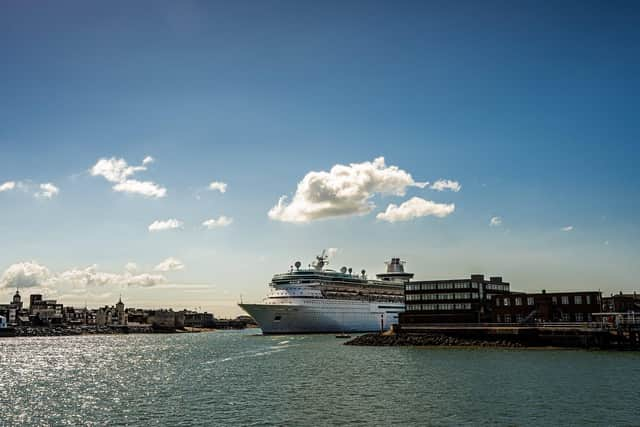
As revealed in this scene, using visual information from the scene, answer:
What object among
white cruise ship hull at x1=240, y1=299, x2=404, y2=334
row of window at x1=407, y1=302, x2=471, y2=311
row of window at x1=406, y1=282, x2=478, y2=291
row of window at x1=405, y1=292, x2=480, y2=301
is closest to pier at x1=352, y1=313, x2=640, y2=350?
row of window at x1=407, y1=302, x2=471, y2=311

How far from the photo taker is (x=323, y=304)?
12225 centimetres

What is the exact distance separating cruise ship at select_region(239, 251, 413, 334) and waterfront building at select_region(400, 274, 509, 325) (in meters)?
10.9

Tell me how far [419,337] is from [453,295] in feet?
46.4

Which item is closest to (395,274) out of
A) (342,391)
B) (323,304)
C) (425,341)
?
(323,304)

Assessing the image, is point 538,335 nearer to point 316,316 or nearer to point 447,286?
point 447,286

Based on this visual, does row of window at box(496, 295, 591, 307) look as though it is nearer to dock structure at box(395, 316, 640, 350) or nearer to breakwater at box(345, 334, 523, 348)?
dock structure at box(395, 316, 640, 350)

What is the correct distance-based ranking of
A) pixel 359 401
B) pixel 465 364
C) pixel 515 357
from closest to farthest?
pixel 359 401 → pixel 465 364 → pixel 515 357

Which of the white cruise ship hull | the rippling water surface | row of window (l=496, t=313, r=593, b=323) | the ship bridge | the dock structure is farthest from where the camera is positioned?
the ship bridge

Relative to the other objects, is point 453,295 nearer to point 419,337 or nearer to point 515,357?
point 419,337

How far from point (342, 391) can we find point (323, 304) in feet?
263

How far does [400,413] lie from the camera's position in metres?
34.2

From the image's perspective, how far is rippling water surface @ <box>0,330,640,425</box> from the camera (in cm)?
3353

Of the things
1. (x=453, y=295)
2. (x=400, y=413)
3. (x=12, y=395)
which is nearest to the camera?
(x=400, y=413)

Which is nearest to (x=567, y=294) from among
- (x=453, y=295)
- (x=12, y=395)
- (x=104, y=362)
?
(x=453, y=295)
